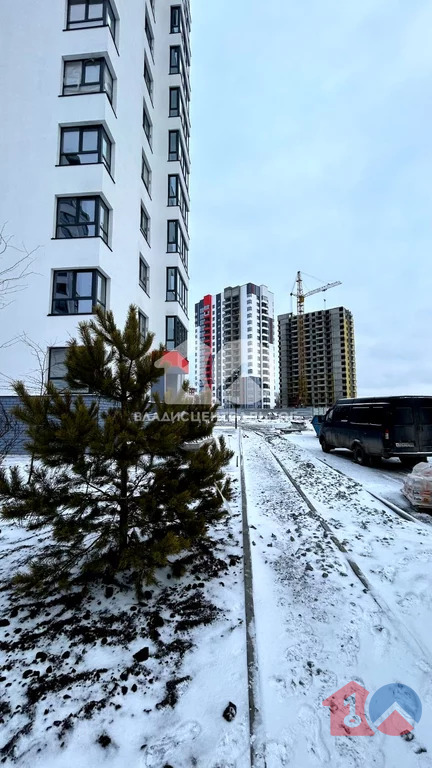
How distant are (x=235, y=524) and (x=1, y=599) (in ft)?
9.83

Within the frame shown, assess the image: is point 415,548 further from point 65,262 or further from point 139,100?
point 139,100

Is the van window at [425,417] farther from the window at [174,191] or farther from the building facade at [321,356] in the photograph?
the building facade at [321,356]

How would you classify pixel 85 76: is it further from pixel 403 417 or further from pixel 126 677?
pixel 126 677

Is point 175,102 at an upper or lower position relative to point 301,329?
lower

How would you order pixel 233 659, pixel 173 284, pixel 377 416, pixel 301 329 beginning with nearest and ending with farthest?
pixel 233 659 < pixel 377 416 < pixel 173 284 < pixel 301 329

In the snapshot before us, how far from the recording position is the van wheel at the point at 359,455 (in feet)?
33.1

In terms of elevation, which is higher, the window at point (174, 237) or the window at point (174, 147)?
the window at point (174, 147)

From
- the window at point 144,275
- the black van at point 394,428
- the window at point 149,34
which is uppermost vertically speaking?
the window at point 149,34

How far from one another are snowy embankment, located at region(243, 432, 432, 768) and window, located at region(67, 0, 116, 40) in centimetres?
1901

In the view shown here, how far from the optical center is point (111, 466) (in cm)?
300

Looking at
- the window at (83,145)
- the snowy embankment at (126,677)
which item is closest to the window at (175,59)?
the window at (83,145)

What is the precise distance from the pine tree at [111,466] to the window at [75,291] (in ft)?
31.2

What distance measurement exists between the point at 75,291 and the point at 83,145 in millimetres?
5763

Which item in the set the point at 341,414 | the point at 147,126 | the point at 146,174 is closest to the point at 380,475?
the point at 341,414
